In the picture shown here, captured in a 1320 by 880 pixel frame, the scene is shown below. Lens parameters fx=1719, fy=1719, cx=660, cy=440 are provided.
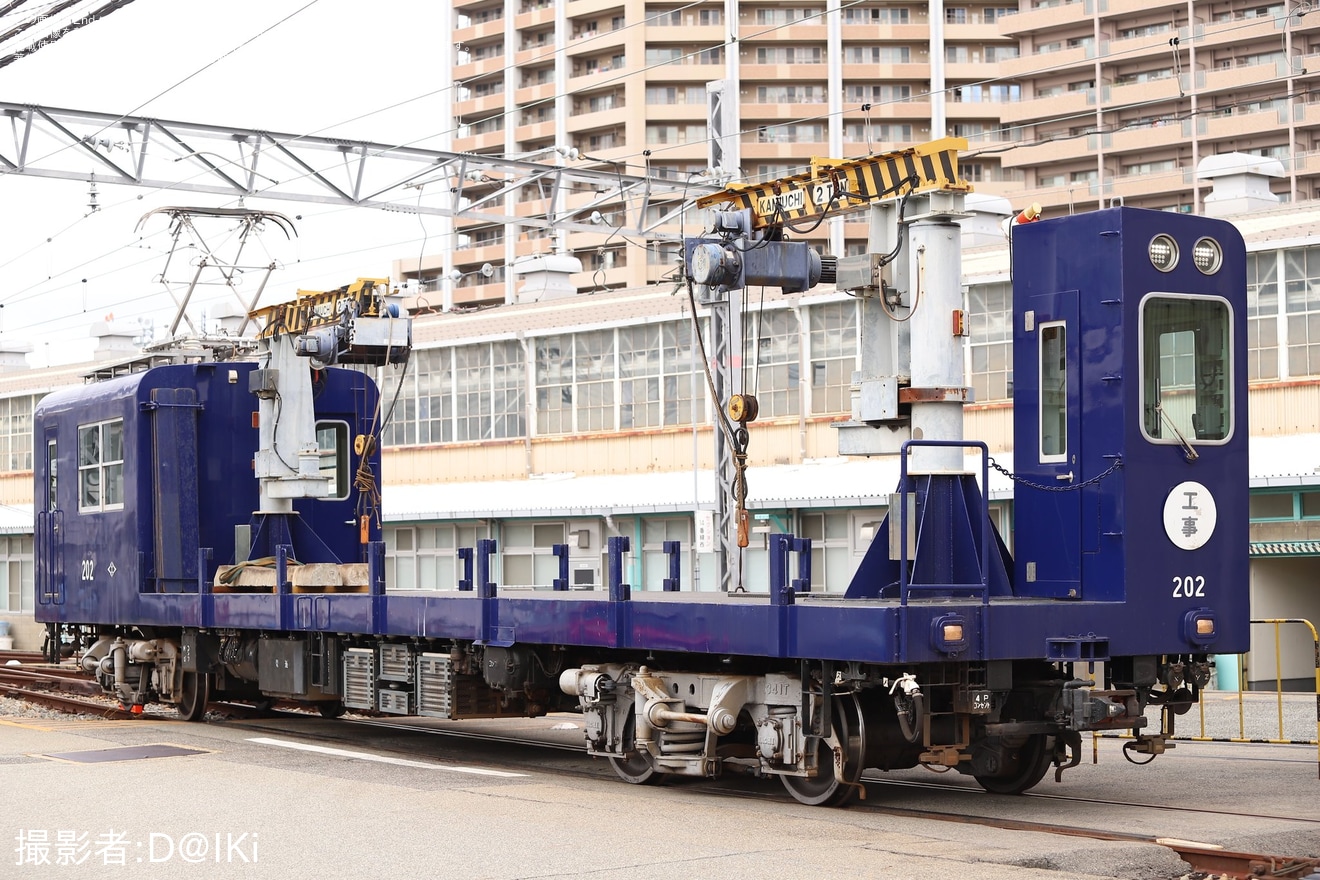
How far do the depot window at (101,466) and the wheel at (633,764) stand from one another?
7.98m

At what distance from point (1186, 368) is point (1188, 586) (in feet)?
4.62

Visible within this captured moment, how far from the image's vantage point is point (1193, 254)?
11.2 metres

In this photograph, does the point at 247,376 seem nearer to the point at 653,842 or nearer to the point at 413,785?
the point at 413,785

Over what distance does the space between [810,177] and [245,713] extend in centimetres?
1024

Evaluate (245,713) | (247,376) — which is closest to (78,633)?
(245,713)

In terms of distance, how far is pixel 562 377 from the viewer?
36.8 meters

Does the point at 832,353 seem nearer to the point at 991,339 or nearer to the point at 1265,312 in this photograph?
the point at 991,339

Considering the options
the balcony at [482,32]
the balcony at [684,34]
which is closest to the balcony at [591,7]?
the balcony at [684,34]

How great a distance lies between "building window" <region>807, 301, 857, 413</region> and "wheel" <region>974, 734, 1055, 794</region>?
19.1 meters

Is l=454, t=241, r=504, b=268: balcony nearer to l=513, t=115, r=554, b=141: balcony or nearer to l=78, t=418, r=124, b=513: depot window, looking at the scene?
l=513, t=115, r=554, b=141: balcony

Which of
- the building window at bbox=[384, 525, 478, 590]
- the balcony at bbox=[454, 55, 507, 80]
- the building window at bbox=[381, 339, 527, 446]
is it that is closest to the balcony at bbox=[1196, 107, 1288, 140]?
the balcony at bbox=[454, 55, 507, 80]

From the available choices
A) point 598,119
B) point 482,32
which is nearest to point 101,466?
point 598,119

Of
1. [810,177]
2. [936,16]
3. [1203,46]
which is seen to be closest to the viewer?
[810,177]

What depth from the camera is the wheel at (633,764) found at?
12.2 metres
